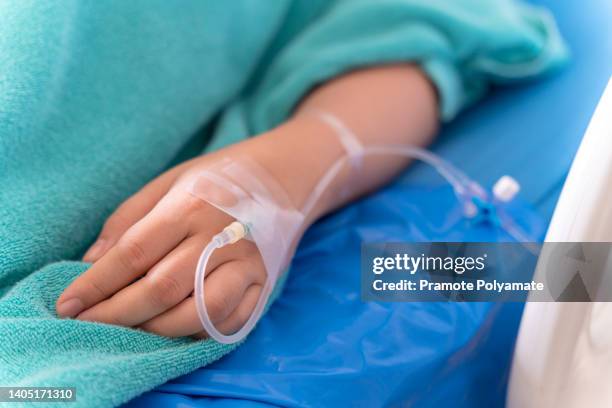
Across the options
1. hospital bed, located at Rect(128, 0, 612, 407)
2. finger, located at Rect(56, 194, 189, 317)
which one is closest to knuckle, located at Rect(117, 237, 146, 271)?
finger, located at Rect(56, 194, 189, 317)

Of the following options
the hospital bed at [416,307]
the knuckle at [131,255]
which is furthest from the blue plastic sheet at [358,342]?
the knuckle at [131,255]

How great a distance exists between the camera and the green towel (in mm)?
480

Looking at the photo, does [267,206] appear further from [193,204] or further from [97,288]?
[97,288]

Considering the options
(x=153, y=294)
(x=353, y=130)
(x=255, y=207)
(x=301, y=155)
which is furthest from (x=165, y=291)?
(x=353, y=130)

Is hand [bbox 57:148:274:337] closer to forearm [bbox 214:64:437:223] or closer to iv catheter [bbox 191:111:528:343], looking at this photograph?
iv catheter [bbox 191:111:528:343]

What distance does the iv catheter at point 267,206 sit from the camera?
0.53 m

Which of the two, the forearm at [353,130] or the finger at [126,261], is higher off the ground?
the forearm at [353,130]

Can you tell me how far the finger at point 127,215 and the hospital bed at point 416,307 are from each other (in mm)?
154

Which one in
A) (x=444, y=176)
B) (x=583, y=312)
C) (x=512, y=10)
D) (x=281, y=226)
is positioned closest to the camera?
(x=583, y=312)

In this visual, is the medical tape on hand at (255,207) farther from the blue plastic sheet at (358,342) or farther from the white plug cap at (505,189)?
the white plug cap at (505,189)

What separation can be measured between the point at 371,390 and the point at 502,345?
18 centimetres

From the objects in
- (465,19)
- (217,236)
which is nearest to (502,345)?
(217,236)

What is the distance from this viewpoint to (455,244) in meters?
0.66

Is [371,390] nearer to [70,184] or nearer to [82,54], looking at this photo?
[70,184]
